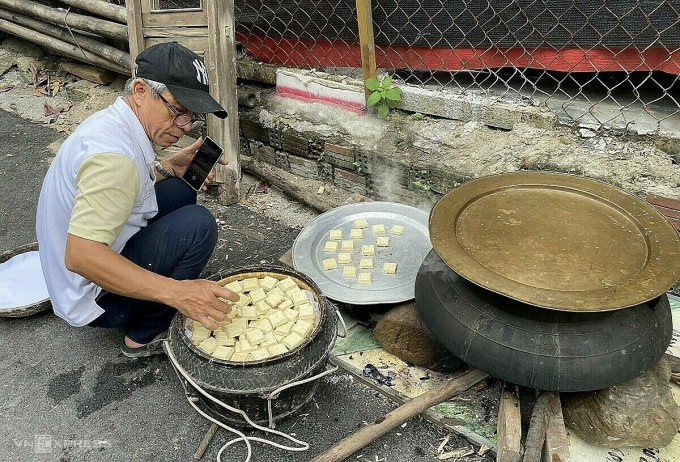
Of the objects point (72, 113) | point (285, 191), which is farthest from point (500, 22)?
point (72, 113)

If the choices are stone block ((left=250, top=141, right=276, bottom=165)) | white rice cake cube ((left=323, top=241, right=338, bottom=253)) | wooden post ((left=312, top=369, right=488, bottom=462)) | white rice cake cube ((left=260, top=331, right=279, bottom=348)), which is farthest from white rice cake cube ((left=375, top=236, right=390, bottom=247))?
stone block ((left=250, top=141, right=276, bottom=165))

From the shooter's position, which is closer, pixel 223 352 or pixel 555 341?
pixel 555 341

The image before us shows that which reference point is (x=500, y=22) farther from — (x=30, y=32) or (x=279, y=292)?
(x=30, y=32)

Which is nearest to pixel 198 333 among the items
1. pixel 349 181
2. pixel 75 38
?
pixel 349 181

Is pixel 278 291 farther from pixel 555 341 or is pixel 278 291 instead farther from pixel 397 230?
pixel 555 341

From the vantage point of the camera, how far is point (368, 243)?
12.0 feet

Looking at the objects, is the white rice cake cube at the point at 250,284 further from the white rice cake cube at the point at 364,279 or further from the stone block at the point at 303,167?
the stone block at the point at 303,167

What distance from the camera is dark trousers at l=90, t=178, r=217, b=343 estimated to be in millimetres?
2914

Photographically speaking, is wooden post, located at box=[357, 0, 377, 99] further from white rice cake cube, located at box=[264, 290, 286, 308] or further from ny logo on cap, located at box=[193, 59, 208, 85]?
white rice cake cube, located at box=[264, 290, 286, 308]

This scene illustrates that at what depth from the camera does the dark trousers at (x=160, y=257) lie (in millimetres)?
2914

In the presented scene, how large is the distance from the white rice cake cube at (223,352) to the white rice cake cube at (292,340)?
24 centimetres

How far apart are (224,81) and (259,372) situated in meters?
2.54

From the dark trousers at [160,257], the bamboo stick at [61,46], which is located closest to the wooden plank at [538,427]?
the dark trousers at [160,257]

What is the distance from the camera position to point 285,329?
270 cm
